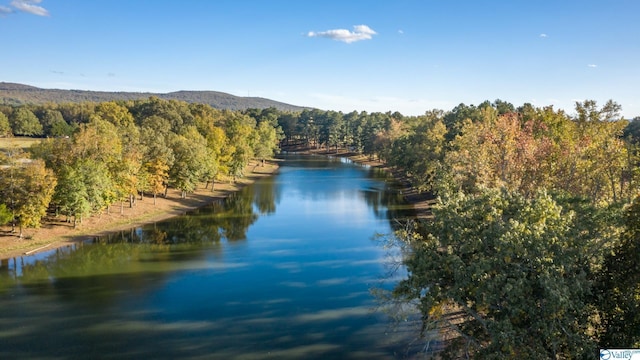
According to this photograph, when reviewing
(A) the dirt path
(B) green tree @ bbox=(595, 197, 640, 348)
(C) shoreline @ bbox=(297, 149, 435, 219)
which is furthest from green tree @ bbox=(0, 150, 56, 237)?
(B) green tree @ bbox=(595, 197, 640, 348)

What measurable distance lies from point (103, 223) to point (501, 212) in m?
40.4

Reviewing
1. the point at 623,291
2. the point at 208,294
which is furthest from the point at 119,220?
the point at 623,291

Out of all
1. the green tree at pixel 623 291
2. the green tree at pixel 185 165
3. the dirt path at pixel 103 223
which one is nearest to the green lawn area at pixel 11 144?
the dirt path at pixel 103 223

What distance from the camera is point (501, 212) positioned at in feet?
50.4

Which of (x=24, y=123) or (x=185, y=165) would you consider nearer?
(x=185, y=165)

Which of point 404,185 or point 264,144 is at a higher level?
point 264,144

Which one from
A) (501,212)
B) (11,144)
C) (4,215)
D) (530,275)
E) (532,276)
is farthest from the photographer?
(11,144)

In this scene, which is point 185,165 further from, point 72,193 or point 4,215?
point 4,215

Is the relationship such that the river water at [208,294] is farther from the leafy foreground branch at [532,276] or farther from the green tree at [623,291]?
the green tree at [623,291]

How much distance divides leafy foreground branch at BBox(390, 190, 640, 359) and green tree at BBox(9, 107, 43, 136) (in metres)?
136

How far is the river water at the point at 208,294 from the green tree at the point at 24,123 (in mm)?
99239

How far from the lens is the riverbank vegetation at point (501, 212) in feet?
43.2

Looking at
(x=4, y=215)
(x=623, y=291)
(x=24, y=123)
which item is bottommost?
(x=4, y=215)

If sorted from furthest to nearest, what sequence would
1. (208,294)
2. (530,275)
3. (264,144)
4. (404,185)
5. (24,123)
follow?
1. (24,123)
2. (264,144)
3. (404,185)
4. (208,294)
5. (530,275)
